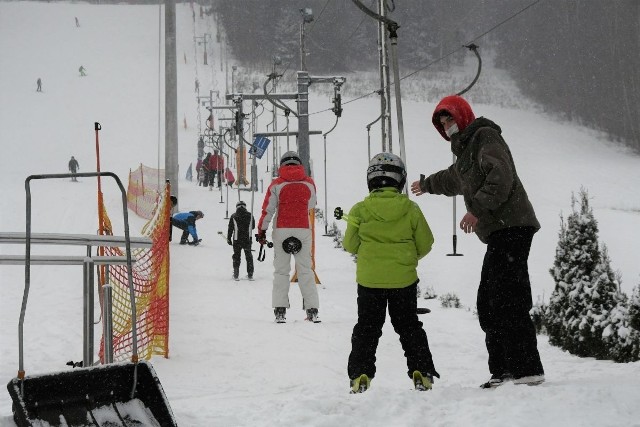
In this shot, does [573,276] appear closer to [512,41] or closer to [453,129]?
[453,129]

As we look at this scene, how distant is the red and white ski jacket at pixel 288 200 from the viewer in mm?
7652

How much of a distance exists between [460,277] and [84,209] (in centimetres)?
1225

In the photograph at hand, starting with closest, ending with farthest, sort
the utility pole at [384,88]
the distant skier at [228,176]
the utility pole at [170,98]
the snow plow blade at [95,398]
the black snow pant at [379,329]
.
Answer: the snow plow blade at [95,398] < the black snow pant at [379,329] < the utility pole at [384,88] < the utility pole at [170,98] < the distant skier at [228,176]

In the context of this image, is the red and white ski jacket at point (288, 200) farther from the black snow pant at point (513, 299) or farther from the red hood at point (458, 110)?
the black snow pant at point (513, 299)

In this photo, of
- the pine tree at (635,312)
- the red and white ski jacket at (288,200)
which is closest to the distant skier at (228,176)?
the red and white ski jacket at (288,200)

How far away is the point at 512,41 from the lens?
8500 cm

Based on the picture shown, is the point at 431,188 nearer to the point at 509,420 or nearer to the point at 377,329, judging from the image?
the point at 377,329

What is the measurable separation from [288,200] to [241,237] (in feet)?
14.7

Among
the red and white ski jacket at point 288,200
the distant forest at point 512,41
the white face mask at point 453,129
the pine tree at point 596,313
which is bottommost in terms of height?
the pine tree at point 596,313

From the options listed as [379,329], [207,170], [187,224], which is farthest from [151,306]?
[207,170]

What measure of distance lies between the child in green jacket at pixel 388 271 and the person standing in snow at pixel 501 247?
0.41 m

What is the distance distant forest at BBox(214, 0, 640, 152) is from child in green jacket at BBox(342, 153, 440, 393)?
49.2 metres

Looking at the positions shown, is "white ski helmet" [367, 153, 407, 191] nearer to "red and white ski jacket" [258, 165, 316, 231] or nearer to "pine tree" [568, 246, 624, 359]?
"pine tree" [568, 246, 624, 359]

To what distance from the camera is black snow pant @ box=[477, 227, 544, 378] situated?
3.87 meters
